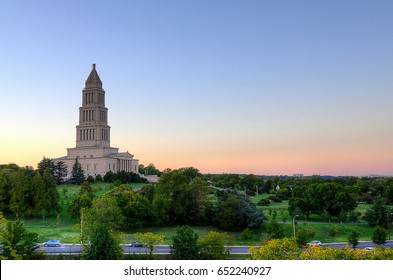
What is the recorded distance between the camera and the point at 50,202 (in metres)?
45.0

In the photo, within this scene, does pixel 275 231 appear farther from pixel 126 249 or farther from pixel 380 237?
pixel 126 249

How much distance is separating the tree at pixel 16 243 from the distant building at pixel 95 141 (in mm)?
61695

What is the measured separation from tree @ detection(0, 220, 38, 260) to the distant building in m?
61.7

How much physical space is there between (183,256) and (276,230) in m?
8.82

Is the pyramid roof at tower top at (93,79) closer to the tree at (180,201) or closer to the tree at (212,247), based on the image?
the tree at (180,201)

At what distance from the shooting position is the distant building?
92375 millimetres

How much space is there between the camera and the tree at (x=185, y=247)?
28922 mm

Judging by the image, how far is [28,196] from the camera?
45.7 m

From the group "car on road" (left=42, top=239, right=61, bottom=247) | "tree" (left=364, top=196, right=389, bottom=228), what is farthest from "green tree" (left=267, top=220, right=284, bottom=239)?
"car on road" (left=42, top=239, right=61, bottom=247)

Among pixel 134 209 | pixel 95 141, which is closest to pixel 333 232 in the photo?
pixel 134 209

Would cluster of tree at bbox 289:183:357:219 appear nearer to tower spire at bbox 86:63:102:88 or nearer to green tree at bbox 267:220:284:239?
green tree at bbox 267:220:284:239

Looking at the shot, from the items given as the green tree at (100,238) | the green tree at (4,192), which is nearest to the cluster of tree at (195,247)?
the green tree at (100,238)
